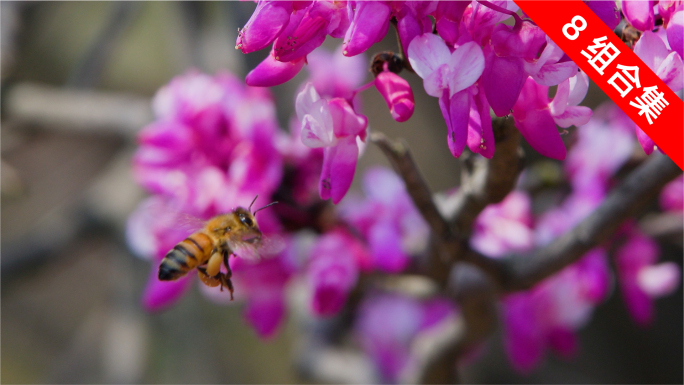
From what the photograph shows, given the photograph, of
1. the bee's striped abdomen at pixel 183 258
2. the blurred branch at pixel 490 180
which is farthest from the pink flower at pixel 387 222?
the bee's striped abdomen at pixel 183 258

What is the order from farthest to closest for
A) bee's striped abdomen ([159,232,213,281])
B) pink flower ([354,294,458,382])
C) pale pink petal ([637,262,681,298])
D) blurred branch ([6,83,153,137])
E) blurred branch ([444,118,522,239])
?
blurred branch ([6,83,153,137]), pink flower ([354,294,458,382]), pale pink petal ([637,262,681,298]), bee's striped abdomen ([159,232,213,281]), blurred branch ([444,118,522,239])

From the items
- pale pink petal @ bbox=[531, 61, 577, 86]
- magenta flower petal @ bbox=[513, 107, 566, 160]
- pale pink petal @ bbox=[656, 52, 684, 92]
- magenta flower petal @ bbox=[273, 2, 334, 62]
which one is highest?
magenta flower petal @ bbox=[273, 2, 334, 62]

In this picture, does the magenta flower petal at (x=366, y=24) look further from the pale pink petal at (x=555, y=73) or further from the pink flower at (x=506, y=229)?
the pink flower at (x=506, y=229)

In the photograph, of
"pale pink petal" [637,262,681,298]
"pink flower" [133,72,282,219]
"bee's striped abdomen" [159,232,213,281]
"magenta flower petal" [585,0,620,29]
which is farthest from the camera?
"pale pink petal" [637,262,681,298]

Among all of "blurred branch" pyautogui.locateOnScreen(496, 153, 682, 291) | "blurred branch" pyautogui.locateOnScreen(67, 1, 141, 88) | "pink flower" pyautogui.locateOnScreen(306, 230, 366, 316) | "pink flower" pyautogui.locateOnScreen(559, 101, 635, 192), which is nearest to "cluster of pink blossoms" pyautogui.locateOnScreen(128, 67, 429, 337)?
"pink flower" pyautogui.locateOnScreen(306, 230, 366, 316)

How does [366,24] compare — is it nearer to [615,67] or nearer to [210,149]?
[615,67]

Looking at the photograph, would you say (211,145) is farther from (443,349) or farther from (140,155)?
(443,349)

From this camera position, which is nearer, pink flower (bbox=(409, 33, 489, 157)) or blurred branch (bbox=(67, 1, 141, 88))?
pink flower (bbox=(409, 33, 489, 157))

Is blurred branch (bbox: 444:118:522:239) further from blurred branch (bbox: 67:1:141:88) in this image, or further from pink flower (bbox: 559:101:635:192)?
blurred branch (bbox: 67:1:141:88)
